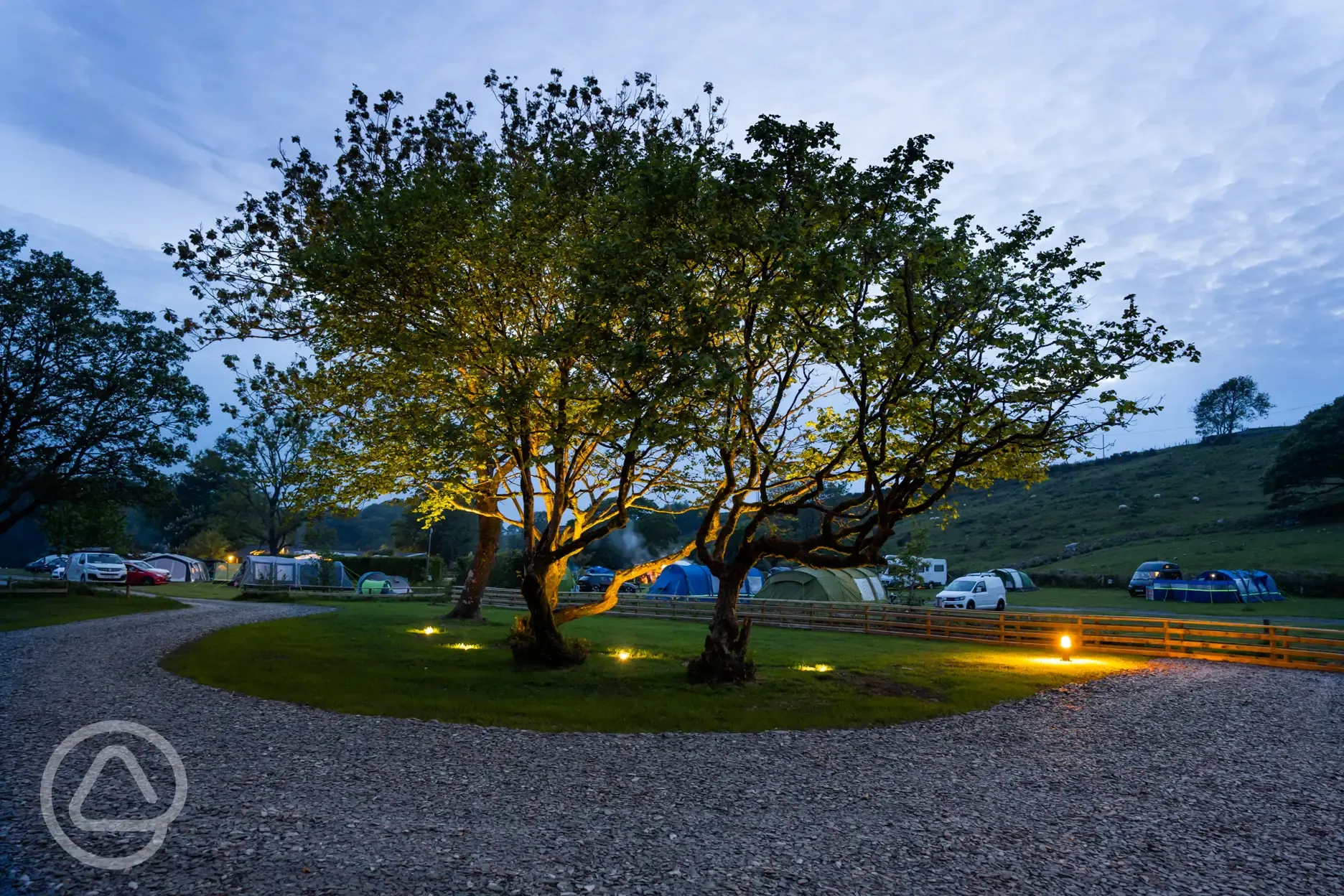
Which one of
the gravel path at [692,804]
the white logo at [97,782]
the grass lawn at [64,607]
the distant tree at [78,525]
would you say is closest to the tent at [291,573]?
the distant tree at [78,525]

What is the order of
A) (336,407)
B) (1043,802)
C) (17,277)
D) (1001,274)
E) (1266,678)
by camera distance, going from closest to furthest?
1. (1043,802)
2. (1001,274)
3. (1266,678)
4. (336,407)
5. (17,277)

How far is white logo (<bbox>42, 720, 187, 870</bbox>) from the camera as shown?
5.72 meters

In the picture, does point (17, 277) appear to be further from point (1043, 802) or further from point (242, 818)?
point (1043, 802)

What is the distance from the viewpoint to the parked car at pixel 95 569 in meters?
38.8

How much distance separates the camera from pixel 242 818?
6.62 m

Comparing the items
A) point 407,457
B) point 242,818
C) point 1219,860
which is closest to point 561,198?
point 407,457

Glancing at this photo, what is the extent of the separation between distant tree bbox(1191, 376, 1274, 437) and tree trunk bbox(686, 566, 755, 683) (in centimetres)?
14078

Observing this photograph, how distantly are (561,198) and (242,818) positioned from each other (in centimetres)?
1267

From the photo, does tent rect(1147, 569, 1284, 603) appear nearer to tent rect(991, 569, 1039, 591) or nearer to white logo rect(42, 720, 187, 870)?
tent rect(991, 569, 1039, 591)

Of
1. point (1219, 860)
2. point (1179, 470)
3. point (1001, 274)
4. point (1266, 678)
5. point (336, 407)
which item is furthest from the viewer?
point (1179, 470)

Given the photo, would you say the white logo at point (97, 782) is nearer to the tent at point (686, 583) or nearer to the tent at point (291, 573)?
the tent at point (686, 583)

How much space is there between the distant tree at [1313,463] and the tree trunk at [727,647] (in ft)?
232

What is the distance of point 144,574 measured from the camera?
4472 centimetres

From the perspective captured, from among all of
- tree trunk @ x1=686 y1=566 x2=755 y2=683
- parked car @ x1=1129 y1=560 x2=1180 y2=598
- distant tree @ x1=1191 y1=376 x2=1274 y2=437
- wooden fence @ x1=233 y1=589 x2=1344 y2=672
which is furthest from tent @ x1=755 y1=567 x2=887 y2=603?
distant tree @ x1=1191 y1=376 x2=1274 y2=437
